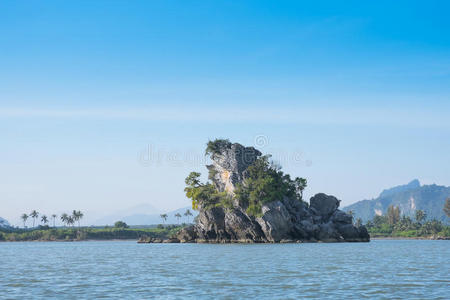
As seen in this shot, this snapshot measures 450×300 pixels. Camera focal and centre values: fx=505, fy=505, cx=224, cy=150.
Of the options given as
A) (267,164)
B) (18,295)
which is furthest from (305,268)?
(267,164)

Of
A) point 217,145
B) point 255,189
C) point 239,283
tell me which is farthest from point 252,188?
point 239,283

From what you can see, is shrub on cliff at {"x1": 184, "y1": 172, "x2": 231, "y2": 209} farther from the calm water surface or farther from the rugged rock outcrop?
the calm water surface

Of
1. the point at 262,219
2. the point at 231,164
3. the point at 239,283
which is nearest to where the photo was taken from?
the point at 239,283

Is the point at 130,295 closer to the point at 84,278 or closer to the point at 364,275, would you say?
the point at 84,278

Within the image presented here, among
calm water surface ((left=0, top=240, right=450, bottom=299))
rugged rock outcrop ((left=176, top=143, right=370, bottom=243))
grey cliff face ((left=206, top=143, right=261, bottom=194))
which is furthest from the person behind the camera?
grey cliff face ((left=206, top=143, right=261, bottom=194))

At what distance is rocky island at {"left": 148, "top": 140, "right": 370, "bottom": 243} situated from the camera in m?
119

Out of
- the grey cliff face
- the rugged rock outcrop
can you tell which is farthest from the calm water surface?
the grey cliff face

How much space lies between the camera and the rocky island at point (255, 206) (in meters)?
119

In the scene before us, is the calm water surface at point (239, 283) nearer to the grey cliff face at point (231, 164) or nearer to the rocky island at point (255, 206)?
the rocky island at point (255, 206)

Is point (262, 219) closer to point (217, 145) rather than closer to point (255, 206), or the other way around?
point (255, 206)

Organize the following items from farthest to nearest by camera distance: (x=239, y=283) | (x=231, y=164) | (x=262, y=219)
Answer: (x=231, y=164), (x=262, y=219), (x=239, y=283)

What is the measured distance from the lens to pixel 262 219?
11825 cm

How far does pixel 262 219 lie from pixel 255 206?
3658 mm

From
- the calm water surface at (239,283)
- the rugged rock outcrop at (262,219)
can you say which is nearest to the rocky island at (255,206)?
the rugged rock outcrop at (262,219)
